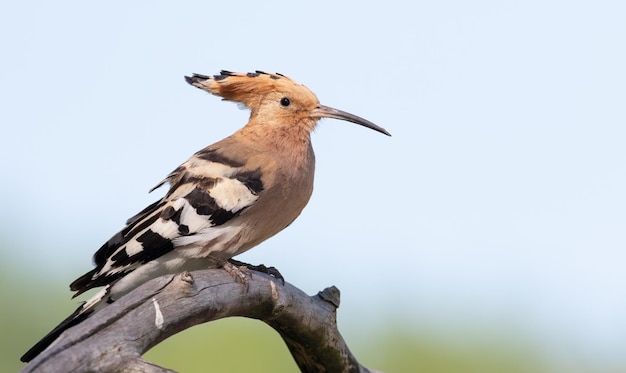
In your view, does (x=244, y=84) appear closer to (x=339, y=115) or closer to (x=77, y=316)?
(x=339, y=115)

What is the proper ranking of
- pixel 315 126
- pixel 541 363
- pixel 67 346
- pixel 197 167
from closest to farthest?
pixel 67 346, pixel 197 167, pixel 315 126, pixel 541 363

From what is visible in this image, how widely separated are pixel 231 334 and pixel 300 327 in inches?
97.0

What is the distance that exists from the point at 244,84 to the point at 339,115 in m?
0.26

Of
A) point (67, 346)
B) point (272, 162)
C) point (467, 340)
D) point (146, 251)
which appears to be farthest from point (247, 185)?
point (467, 340)

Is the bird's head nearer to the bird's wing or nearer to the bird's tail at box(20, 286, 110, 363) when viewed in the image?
the bird's wing

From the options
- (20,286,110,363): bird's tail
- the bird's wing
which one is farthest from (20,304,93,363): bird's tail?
the bird's wing

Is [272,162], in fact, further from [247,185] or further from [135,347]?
[135,347]

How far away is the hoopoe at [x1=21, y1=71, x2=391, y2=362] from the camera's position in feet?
7.06

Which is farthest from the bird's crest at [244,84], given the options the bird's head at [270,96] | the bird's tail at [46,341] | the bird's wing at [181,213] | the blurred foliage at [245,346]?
the blurred foliage at [245,346]

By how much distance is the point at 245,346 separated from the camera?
444 cm

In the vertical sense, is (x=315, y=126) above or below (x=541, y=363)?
above

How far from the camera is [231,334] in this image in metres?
4.47

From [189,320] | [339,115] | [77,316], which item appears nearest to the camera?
[189,320]

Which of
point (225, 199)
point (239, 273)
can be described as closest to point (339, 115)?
point (225, 199)
